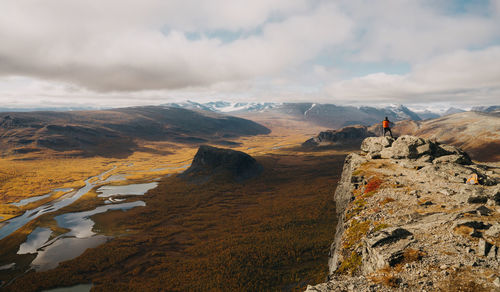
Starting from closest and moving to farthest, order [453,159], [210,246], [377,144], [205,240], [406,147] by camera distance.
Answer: [453,159] < [406,147] < [377,144] < [210,246] < [205,240]

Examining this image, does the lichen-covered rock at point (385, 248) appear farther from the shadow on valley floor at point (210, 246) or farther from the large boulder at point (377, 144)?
the large boulder at point (377, 144)

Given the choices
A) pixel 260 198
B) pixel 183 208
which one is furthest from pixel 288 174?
pixel 183 208

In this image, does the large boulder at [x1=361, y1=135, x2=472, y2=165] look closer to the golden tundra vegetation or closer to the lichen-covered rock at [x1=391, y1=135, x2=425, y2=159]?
the lichen-covered rock at [x1=391, y1=135, x2=425, y2=159]

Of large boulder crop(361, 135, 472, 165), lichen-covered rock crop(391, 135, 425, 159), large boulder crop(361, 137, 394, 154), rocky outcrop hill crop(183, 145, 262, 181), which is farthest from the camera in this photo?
rocky outcrop hill crop(183, 145, 262, 181)

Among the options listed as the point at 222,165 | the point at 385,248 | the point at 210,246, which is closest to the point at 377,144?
the point at 385,248

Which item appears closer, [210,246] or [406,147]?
[406,147]

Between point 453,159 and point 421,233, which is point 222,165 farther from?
point 421,233

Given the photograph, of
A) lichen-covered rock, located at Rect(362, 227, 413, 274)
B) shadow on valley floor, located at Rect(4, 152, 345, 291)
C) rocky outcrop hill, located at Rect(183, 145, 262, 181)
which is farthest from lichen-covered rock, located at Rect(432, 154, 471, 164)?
rocky outcrop hill, located at Rect(183, 145, 262, 181)

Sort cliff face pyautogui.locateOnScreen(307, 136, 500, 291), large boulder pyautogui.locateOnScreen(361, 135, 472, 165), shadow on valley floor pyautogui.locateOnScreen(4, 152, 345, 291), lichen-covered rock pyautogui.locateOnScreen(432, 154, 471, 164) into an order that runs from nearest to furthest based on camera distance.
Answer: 1. cliff face pyautogui.locateOnScreen(307, 136, 500, 291)
2. lichen-covered rock pyautogui.locateOnScreen(432, 154, 471, 164)
3. large boulder pyautogui.locateOnScreen(361, 135, 472, 165)
4. shadow on valley floor pyautogui.locateOnScreen(4, 152, 345, 291)

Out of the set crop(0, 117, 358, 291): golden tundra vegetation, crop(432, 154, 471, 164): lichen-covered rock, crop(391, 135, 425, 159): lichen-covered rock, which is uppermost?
crop(391, 135, 425, 159): lichen-covered rock
